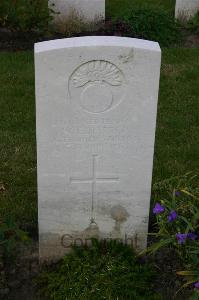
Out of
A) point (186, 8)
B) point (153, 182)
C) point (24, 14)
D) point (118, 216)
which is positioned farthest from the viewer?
point (186, 8)

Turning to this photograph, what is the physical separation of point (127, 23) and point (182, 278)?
482 centimetres

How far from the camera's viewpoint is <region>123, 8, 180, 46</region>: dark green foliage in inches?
299

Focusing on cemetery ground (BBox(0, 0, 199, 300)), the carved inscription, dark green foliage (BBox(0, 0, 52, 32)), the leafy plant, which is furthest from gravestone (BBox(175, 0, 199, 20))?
the carved inscription

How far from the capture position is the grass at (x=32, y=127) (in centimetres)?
456

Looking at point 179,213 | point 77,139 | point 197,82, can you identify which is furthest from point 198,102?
point 77,139

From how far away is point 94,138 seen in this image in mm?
3398

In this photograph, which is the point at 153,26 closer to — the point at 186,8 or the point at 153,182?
the point at 186,8

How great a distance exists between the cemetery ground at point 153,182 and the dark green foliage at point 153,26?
0.20m

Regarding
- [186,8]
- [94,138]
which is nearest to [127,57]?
[94,138]

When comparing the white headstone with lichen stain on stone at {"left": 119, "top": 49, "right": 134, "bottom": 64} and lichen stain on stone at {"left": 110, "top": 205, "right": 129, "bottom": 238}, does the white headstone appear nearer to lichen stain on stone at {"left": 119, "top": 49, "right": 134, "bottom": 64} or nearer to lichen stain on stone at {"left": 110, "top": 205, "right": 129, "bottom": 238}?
lichen stain on stone at {"left": 110, "top": 205, "right": 129, "bottom": 238}

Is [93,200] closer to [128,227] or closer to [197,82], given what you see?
[128,227]

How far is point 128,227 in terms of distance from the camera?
3703mm

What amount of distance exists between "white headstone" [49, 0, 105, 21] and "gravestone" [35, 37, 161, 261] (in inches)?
199

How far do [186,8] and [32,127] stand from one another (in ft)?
12.8
